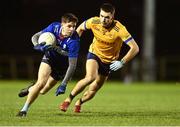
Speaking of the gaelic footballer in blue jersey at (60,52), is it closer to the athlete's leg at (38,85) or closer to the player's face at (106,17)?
the athlete's leg at (38,85)

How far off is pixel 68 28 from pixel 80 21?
28.4 m

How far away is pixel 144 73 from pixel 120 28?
2242cm

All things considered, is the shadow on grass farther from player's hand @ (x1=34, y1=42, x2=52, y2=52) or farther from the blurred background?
the blurred background

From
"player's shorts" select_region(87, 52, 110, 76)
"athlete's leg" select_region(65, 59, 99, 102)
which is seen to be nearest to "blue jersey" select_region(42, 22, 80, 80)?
"athlete's leg" select_region(65, 59, 99, 102)

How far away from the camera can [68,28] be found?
14266mm

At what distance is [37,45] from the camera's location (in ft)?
45.5

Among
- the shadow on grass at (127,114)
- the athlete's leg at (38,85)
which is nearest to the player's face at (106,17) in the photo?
the athlete's leg at (38,85)

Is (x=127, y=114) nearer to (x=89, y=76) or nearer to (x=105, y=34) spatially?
(x=89, y=76)

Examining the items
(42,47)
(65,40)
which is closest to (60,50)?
(65,40)

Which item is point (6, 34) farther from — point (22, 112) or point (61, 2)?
point (22, 112)

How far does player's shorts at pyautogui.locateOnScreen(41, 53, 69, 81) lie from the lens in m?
14.4

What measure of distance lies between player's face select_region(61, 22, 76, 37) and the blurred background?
2395 cm

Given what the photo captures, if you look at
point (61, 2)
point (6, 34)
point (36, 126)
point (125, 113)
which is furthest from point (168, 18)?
point (36, 126)

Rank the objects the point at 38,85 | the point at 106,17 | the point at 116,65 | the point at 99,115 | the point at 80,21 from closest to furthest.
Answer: the point at 38,85 → the point at 116,65 → the point at 106,17 → the point at 99,115 → the point at 80,21
